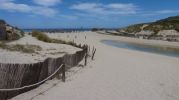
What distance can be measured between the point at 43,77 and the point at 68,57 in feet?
12.5

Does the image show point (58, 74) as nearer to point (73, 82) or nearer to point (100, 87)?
point (73, 82)

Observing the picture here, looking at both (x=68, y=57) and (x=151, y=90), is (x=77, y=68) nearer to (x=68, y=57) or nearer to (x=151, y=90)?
(x=68, y=57)

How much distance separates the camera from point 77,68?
16.3 m

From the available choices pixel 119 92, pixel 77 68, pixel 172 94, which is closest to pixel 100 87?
pixel 119 92

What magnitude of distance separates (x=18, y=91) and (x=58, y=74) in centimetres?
367

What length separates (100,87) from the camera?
1151 centimetres

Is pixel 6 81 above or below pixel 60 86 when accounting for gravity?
above

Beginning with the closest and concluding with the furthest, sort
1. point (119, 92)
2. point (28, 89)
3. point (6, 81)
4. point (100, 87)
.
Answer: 1. point (6, 81)
2. point (28, 89)
3. point (119, 92)
4. point (100, 87)

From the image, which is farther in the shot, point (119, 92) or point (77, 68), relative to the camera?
point (77, 68)

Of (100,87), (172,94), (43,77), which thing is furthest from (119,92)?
(43,77)

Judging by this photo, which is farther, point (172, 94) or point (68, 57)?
point (68, 57)

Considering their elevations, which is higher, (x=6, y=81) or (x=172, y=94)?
(x=6, y=81)

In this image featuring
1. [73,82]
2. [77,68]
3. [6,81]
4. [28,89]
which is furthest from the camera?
[77,68]

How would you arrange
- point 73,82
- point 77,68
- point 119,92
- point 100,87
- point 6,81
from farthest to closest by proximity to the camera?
point 77,68 → point 73,82 → point 100,87 → point 119,92 → point 6,81
